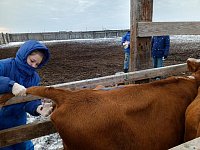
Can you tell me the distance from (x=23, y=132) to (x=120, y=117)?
1086 mm

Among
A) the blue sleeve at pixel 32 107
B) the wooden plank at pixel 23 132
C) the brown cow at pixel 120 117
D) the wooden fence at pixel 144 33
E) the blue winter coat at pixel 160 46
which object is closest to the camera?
the brown cow at pixel 120 117

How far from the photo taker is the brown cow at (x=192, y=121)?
2.55 meters

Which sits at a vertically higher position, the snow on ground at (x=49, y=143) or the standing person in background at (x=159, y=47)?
the standing person in background at (x=159, y=47)

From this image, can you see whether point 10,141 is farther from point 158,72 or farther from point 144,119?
point 158,72

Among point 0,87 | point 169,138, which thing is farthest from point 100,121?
point 0,87

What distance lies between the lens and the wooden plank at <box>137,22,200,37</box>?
3.95 meters

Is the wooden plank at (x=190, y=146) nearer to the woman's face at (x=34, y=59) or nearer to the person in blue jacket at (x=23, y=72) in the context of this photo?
the person in blue jacket at (x=23, y=72)

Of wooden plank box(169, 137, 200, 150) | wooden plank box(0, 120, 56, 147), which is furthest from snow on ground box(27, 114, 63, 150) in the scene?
wooden plank box(169, 137, 200, 150)

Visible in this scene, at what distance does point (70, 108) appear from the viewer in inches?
89.5

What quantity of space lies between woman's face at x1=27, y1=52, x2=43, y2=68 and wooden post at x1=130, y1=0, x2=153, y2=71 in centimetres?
140

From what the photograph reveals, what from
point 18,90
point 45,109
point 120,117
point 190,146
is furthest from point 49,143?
→ point 190,146

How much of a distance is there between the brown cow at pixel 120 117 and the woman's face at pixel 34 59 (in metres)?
0.73

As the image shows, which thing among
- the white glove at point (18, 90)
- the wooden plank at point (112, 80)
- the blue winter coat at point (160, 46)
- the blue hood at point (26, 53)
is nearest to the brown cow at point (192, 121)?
the wooden plank at point (112, 80)

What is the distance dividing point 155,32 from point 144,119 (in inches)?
69.7
